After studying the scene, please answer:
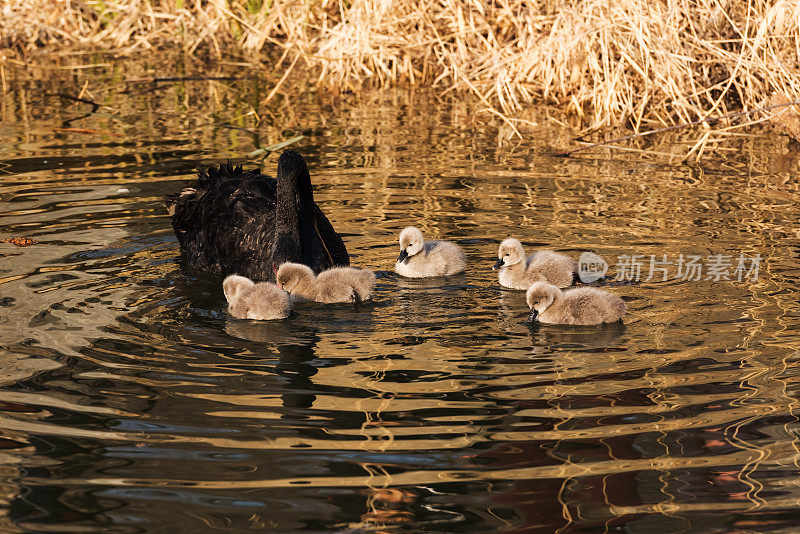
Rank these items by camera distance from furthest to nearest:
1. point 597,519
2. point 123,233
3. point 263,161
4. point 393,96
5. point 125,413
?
point 393,96
point 263,161
point 123,233
point 125,413
point 597,519

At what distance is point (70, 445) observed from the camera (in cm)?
444

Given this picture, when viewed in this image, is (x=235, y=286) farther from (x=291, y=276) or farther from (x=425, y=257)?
(x=425, y=257)

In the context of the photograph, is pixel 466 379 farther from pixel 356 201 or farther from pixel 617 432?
pixel 356 201

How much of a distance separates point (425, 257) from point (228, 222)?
140cm

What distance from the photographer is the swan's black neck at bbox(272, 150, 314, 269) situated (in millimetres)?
6621

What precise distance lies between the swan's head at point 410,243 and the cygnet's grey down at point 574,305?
1.12m

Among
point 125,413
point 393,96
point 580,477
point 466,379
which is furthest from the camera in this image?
point 393,96

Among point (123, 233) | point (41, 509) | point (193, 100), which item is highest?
point (193, 100)

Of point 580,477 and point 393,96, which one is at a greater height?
point 393,96


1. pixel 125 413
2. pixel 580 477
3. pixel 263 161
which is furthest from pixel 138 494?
pixel 263 161

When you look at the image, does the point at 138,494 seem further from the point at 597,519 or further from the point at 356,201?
the point at 356,201

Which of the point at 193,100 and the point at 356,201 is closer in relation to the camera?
the point at 356,201

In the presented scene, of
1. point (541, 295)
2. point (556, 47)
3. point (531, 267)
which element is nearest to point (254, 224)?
point (531, 267)

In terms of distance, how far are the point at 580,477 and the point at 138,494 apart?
1.63 m
